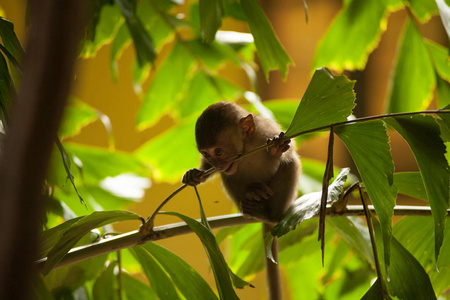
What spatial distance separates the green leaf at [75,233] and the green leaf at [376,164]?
403 mm

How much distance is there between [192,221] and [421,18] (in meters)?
1.05

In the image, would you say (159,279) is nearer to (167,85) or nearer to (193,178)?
(193,178)

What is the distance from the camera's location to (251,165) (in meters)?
1.25

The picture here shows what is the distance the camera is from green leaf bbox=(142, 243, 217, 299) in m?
0.93

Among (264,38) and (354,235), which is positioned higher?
(264,38)

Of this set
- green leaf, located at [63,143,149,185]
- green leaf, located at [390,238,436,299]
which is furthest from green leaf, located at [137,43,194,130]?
green leaf, located at [390,238,436,299]

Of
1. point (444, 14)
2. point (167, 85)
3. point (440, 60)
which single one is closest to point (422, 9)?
point (440, 60)

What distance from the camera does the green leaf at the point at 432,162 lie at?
74cm

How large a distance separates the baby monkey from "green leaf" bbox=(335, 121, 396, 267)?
1.21 ft

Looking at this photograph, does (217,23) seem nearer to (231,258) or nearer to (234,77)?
(231,258)

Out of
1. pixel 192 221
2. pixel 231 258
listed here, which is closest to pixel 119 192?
pixel 231 258

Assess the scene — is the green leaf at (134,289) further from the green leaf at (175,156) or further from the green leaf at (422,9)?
the green leaf at (422,9)

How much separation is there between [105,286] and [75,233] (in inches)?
12.0

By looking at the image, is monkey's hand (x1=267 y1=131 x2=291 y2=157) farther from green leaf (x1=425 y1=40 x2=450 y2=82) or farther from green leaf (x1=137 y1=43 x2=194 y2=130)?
green leaf (x1=137 y1=43 x2=194 y2=130)
